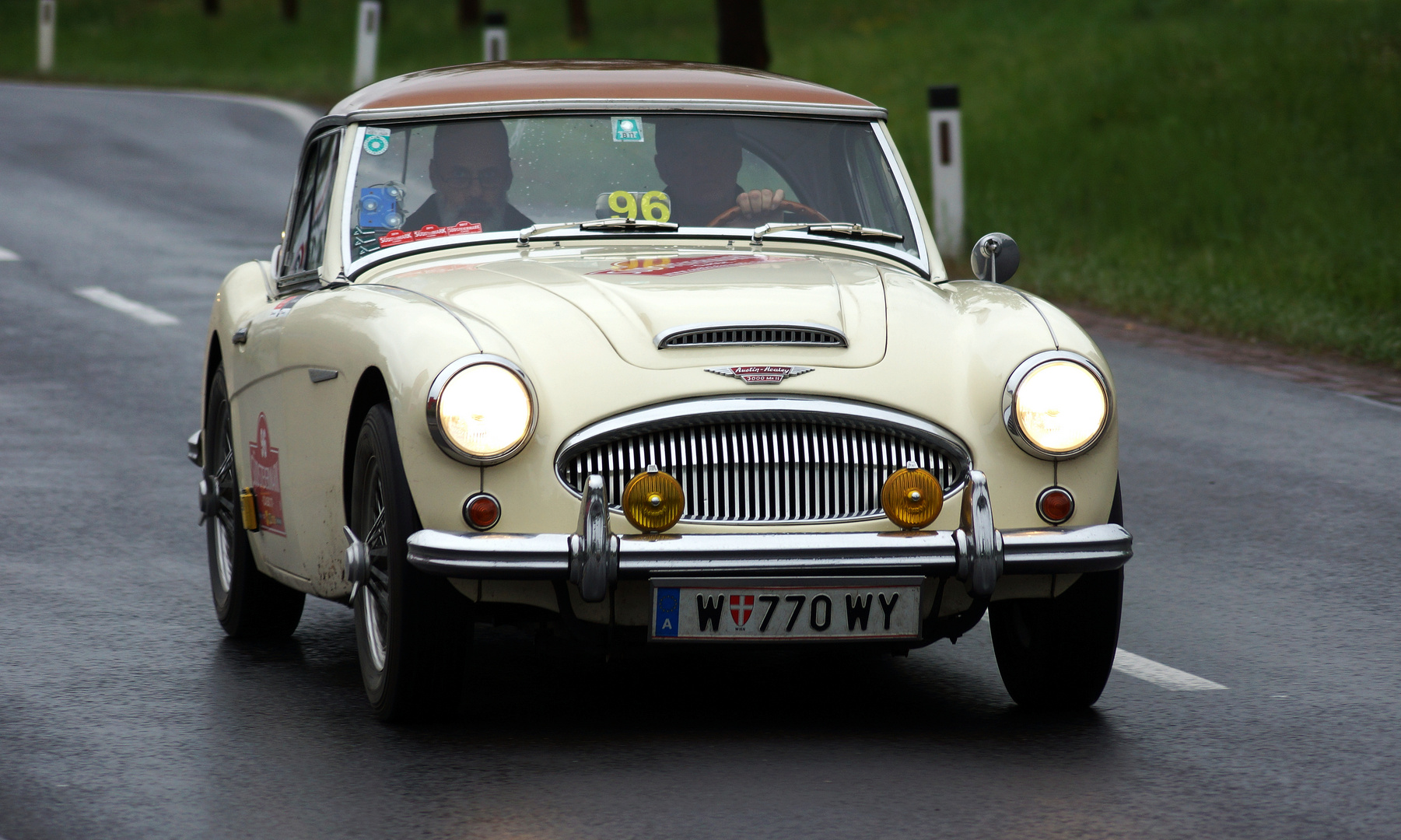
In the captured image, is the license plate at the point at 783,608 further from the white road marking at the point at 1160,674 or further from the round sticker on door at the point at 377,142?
the round sticker on door at the point at 377,142

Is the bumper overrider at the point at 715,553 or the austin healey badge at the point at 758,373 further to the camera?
the austin healey badge at the point at 758,373

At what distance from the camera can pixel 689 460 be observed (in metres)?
4.71

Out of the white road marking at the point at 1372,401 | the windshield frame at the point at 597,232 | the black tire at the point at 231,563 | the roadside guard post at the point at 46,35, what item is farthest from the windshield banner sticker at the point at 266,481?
the roadside guard post at the point at 46,35

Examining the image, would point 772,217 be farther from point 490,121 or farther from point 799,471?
point 799,471

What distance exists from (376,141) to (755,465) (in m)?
1.89

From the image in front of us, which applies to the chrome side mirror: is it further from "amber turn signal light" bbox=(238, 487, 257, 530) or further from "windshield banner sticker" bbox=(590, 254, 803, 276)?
"amber turn signal light" bbox=(238, 487, 257, 530)

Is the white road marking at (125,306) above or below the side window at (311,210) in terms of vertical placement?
below

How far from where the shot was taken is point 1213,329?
40.2 ft

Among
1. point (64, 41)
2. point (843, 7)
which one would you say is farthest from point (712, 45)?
point (64, 41)

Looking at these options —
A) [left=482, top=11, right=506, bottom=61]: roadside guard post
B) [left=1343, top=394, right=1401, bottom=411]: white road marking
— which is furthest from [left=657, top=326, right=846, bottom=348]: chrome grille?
[left=482, top=11, right=506, bottom=61]: roadside guard post

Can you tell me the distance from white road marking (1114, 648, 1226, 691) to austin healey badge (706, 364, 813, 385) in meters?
1.50

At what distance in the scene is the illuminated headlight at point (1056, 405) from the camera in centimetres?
484

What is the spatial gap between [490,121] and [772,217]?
2.74ft

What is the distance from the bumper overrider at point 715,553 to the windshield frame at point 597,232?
4.56 feet
